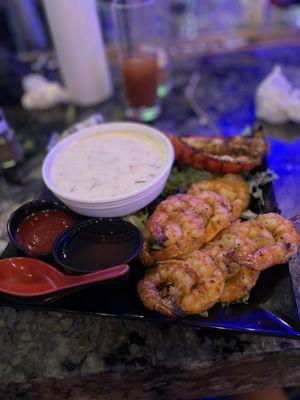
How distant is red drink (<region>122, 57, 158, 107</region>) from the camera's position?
2.42 metres

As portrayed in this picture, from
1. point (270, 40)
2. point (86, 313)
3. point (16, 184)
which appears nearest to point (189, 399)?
point (86, 313)

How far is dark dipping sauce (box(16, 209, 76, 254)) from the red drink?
1267 mm

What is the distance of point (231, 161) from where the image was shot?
1686 millimetres

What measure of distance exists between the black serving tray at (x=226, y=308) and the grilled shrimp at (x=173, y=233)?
0.40 ft

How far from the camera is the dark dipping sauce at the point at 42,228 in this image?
142 centimetres

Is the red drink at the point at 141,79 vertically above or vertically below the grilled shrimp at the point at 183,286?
above

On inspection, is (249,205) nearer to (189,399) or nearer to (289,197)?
(289,197)

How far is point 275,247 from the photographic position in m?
1.27

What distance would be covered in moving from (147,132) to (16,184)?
0.87m

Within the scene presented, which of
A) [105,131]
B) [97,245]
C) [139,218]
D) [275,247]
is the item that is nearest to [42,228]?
[97,245]

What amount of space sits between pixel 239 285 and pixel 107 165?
77 cm

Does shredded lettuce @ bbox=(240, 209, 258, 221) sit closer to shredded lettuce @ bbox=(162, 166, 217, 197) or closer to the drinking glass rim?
shredded lettuce @ bbox=(162, 166, 217, 197)

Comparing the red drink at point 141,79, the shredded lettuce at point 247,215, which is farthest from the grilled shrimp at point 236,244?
the red drink at point 141,79

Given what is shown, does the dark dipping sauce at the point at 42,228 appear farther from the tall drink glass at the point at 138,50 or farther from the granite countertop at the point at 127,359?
the tall drink glass at the point at 138,50
